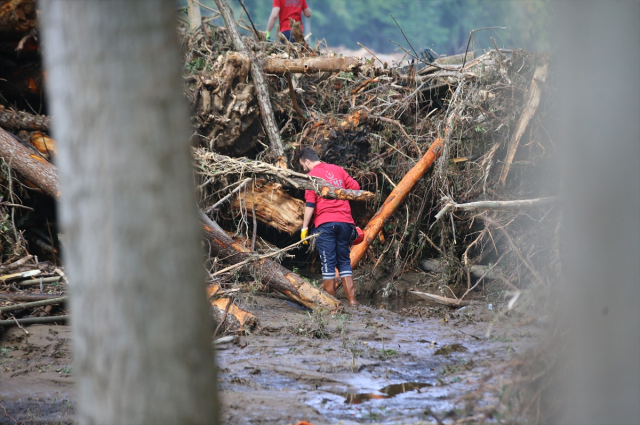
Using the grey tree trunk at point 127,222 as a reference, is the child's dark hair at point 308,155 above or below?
above

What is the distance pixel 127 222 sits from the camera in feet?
4.92

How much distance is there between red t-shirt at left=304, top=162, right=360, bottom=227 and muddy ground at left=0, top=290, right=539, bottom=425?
5.39ft

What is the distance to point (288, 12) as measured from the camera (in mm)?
10039

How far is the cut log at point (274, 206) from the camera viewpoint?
285 inches

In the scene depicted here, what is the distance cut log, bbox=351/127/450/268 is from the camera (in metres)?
7.39

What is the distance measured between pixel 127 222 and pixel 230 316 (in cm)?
385

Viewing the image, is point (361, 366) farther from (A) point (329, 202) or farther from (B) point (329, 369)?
(A) point (329, 202)

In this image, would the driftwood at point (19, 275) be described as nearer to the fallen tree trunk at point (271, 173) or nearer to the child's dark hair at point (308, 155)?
the fallen tree trunk at point (271, 173)

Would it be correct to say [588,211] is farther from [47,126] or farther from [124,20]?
[47,126]

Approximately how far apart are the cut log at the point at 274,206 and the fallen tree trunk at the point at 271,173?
232 mm

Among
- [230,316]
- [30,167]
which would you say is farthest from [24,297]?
[230,316]

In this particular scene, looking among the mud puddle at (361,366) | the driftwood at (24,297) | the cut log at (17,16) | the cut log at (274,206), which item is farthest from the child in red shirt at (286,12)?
the driftwood at (24,297)

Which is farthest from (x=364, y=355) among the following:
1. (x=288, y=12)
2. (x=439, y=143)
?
(x=288, y=12)

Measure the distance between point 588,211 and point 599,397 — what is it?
70 cm
